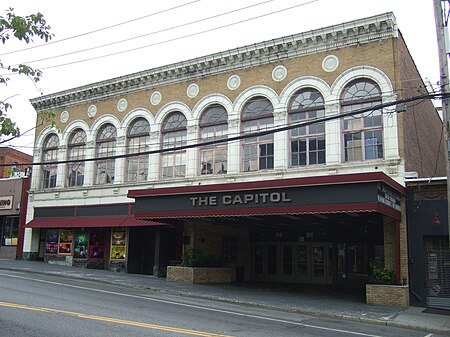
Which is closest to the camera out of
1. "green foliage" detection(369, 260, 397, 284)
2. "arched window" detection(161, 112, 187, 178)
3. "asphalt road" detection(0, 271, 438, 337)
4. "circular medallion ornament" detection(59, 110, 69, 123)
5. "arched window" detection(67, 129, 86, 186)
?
"asphalt road" detection(0, 271, 438, 337)

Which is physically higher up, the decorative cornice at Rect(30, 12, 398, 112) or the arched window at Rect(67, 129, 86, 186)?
the decorative cornice at Rect(30, 12, 398, 112)

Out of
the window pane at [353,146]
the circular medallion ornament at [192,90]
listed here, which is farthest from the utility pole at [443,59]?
the circular medallion ornament at [192,90]

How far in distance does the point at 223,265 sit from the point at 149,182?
605 cm

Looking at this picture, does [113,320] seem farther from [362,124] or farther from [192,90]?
[192,90]

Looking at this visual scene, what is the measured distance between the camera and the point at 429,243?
18.8 metres

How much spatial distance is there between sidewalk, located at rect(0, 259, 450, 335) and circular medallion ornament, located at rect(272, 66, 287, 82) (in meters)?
9.78

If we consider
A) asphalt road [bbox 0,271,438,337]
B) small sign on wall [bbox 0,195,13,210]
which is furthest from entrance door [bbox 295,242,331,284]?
small sign on wall [bbox 0,195,13,210]

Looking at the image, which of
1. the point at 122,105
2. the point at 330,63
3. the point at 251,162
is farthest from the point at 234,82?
the point at 122,105

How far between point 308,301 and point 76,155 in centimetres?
1875

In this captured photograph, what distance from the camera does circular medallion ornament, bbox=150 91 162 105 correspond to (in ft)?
90.4

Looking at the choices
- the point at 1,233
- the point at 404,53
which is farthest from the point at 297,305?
the point at 1,233

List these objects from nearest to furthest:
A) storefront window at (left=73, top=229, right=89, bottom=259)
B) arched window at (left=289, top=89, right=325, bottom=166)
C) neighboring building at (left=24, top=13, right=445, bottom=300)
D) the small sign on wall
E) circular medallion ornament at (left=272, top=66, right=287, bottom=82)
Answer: neighboring building at (left=24, top=13, right=445, bottom=300), arched window at (left=289, top=89, right=325, bottom=166), circular medallion ornament at (left=272, top=66, right=287, bottom=82), storefront window at (left=73, top=229, right=89, bottom=259), the small sign on wall

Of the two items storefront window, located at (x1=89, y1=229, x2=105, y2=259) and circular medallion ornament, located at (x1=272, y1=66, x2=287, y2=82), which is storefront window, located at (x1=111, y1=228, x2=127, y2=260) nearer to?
storefront window, located at (x1=89, y1=229, x2=105, y2=259)

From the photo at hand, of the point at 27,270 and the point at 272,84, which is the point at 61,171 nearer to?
the point at 27,270
